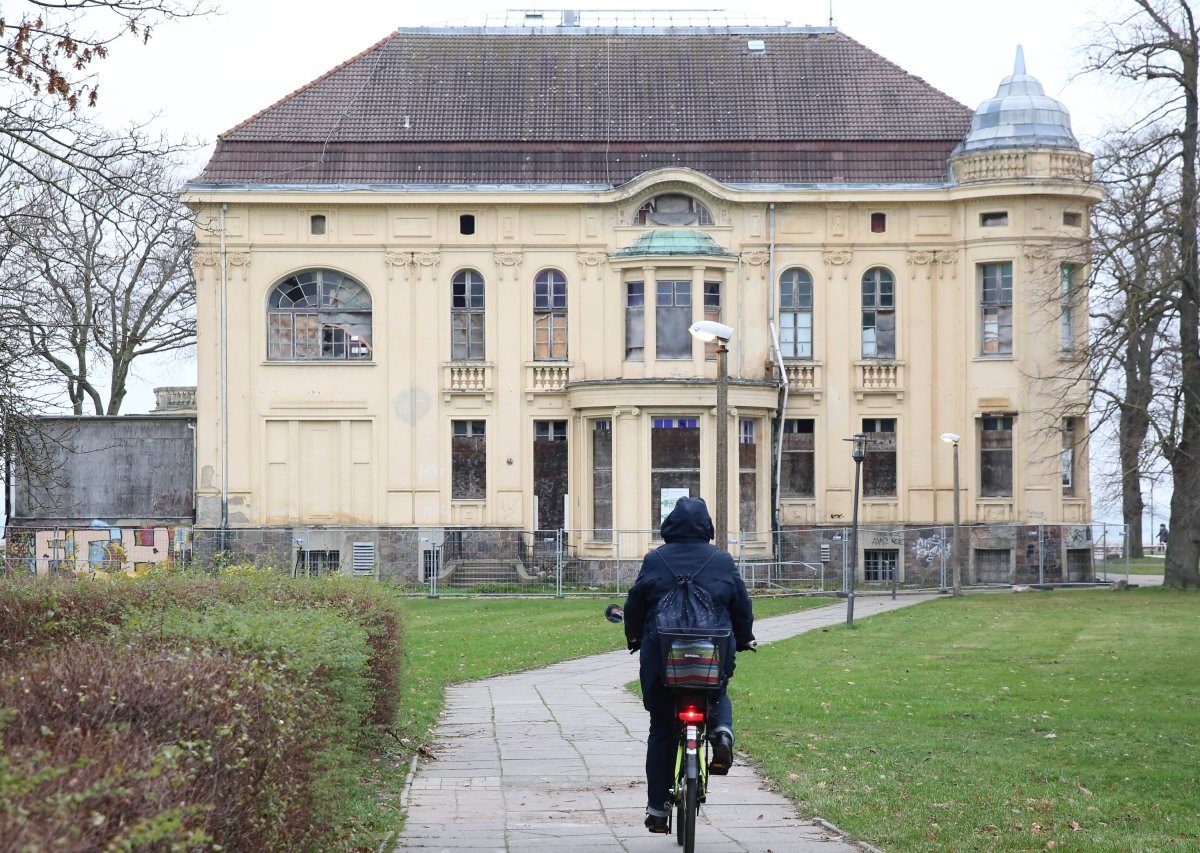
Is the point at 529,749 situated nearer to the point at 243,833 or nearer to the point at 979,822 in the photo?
the point at 979,822

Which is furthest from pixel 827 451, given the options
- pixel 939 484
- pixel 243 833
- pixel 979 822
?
pixel 243 833

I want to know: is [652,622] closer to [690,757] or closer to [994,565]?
[690,757]

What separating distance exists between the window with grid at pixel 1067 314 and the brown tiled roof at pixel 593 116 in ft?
14.1

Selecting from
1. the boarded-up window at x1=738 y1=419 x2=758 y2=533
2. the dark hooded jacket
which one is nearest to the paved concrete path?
the dark hooded jacket

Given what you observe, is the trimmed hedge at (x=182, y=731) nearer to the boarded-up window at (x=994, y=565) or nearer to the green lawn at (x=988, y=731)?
the green lawn at (x=988, y=731)

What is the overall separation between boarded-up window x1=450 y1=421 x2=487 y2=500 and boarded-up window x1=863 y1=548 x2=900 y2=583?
1037 centimetres

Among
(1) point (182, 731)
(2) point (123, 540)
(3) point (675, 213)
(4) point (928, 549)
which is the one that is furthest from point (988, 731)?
(2) point (123, 540)

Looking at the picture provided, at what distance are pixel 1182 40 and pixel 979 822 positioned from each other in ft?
106

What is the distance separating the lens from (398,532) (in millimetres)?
44562

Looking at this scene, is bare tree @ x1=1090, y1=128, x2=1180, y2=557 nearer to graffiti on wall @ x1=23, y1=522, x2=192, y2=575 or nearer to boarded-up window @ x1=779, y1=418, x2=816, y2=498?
boarded-up window @ x1=779, y1=418, x2=816, y2=498

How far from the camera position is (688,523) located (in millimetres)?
10609

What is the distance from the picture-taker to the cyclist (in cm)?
1032

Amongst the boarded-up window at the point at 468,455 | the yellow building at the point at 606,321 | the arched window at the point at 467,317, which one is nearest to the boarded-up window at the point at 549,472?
the yellow building at the point at 606,321

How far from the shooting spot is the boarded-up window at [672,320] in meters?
43.9
